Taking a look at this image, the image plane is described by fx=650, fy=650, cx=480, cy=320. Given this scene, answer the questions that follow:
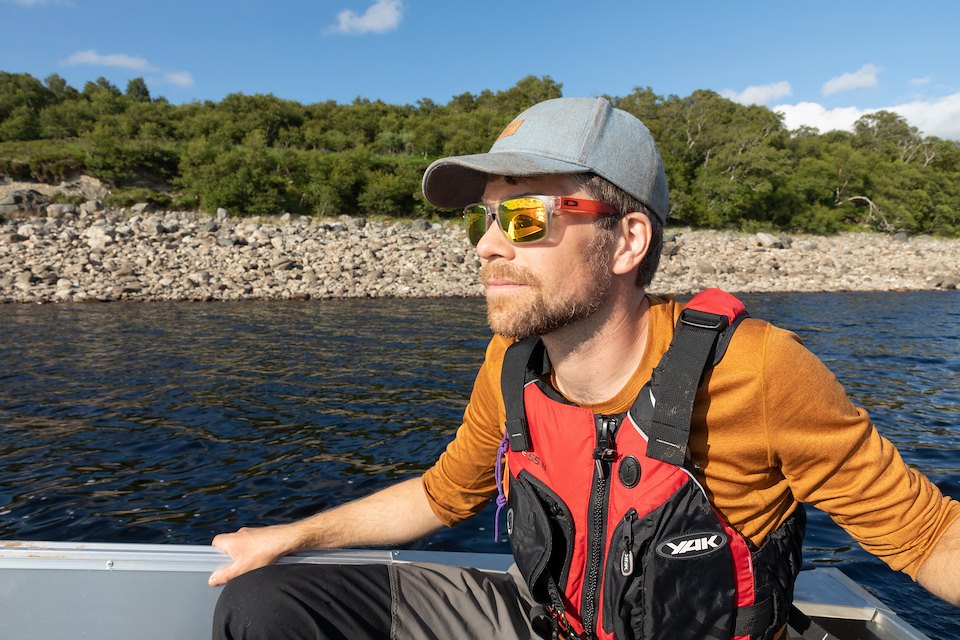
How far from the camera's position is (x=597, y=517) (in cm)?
185

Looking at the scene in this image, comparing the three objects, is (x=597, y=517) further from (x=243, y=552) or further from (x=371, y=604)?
(x=243, y=552)

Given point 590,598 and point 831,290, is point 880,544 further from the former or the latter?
point 831,290

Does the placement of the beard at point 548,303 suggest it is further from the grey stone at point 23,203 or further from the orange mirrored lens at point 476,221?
the grey stone at point 23,203

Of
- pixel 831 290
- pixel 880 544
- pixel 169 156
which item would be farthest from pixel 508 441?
pixel 169 156

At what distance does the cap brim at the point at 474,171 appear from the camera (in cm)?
184

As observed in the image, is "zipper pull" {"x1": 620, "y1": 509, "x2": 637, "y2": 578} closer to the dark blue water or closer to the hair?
the hair

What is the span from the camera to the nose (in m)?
1.99

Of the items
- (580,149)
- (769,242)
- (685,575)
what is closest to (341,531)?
(685,575)

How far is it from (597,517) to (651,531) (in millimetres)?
175

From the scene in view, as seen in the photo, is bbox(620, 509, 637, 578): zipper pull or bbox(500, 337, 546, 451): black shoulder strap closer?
bbox(620, 509, 637, 578): zipper pull

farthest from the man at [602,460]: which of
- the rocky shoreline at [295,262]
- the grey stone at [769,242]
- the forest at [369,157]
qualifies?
the grey stone at [769,242]

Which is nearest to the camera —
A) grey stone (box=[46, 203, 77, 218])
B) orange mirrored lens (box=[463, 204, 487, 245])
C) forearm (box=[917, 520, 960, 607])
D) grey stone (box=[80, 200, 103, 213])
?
forearm (box=[917, 520, 960, 607])

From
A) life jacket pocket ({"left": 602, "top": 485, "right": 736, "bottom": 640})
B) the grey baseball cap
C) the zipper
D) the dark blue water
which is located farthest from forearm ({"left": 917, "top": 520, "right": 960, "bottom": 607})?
the dark blue water

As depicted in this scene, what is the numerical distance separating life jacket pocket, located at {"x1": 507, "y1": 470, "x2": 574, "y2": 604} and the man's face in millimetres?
501
